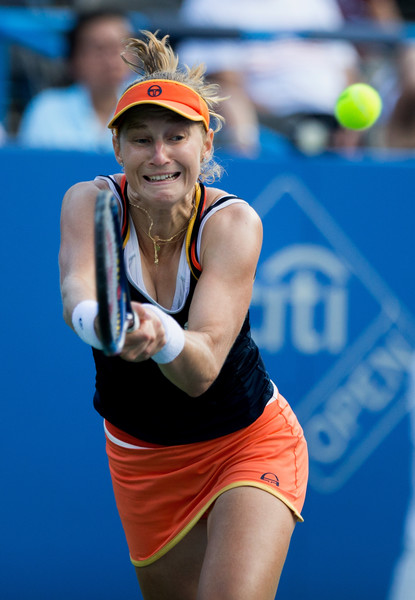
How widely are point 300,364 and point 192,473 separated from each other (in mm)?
1434

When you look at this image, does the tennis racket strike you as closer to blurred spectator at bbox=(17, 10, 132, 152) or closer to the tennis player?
the tennis player

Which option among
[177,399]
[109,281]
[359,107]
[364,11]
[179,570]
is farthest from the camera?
[364,11]

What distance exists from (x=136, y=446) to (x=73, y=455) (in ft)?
4.65

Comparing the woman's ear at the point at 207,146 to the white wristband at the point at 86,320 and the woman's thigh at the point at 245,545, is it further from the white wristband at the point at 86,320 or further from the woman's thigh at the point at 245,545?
the woman's thigh at the point at 245,545

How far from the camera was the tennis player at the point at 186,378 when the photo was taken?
236 centimetres

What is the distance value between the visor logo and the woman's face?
4 centimetres

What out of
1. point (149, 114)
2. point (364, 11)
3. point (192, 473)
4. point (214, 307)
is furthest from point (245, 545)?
point (364, 11)

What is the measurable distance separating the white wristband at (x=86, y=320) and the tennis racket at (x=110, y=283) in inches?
6.6

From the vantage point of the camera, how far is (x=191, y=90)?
2.51 metres

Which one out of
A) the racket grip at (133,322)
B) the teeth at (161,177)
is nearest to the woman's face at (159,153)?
the teeth at (161,177)

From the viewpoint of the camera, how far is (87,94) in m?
4.72

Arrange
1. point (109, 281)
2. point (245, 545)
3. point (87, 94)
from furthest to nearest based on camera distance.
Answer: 1. point (87, 94)
2. point (245, 545)
3. point (109, 281)

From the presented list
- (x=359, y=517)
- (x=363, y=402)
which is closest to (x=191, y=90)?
(x=363, y=402)

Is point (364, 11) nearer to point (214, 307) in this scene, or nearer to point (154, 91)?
point (154, 91)
